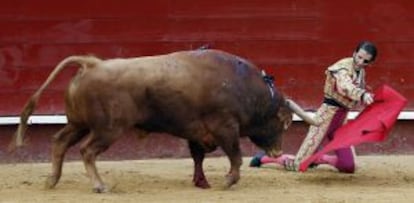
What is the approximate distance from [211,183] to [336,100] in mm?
1104

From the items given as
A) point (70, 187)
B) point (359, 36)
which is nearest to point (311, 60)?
point (359, 36)

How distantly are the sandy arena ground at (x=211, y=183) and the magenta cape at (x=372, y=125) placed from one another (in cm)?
28

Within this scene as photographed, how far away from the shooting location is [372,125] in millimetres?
8680

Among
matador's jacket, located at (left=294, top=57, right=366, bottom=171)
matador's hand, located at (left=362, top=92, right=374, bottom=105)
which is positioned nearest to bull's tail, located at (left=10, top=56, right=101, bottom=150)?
matador's jacket, located at (left=294, top=57, right=366, bottom=171)

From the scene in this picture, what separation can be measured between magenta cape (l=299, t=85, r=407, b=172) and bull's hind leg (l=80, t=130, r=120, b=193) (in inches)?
64.7

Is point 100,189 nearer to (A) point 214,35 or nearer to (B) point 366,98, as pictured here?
(B) point 366,98

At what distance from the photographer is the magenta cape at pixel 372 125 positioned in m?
8.66

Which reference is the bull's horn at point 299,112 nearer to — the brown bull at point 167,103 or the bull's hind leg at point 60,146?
the brown bull at point 167,103

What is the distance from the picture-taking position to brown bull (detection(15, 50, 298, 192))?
26.0 feet

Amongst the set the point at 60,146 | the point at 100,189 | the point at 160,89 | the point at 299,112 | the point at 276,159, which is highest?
the point at 160,89

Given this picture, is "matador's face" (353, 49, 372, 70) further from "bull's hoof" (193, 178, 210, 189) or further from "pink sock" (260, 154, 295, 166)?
"bull's hoof" (193, 178, 210, 189)

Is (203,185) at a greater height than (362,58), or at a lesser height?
lesser

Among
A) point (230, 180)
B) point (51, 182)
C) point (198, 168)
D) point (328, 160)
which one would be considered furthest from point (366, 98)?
point (51, 182)

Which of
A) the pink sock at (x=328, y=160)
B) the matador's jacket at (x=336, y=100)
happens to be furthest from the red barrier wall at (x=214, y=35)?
the matador's jacket at (x=336, y=100)
